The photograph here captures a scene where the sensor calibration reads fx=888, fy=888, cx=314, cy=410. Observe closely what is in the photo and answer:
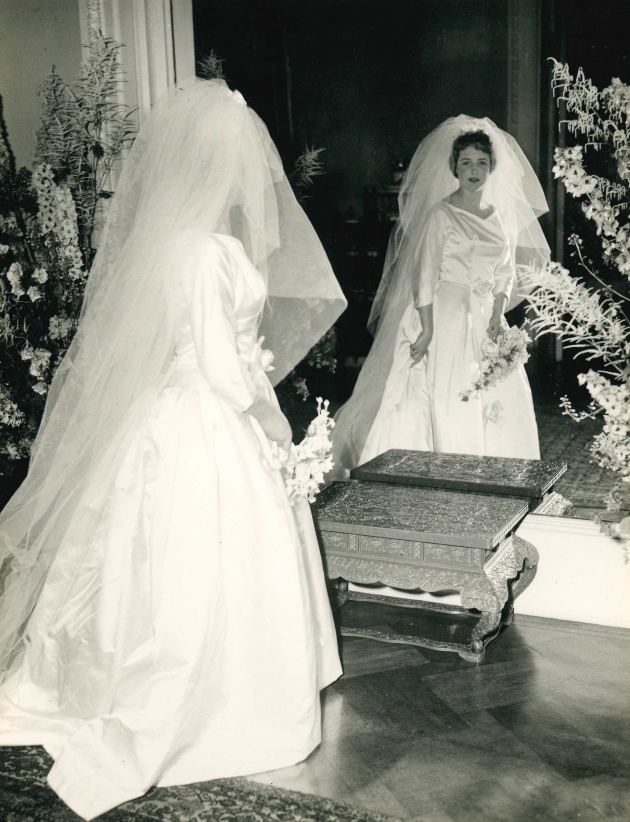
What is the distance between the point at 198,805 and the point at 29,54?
3462mm

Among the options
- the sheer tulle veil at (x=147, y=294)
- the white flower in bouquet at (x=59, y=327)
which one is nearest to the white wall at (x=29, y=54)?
the white flower in bouquet at (x=59, y=327)

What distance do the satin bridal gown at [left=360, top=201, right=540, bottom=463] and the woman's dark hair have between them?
200mm

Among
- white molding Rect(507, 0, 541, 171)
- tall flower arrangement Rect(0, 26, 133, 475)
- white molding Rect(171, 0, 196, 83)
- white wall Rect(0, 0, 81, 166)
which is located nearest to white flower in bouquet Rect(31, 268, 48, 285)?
tall flower arrangement Rect(0, 26, 133, 475)

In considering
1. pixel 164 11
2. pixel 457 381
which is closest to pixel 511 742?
pixel 457 381

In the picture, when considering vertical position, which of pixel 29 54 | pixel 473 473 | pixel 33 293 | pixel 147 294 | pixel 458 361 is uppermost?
pixel 29 54

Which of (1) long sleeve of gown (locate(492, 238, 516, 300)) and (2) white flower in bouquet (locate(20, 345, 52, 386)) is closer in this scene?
(1) long sleeve of gown (locate(492, 238, 516, 300))

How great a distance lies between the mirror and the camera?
346 centimetres

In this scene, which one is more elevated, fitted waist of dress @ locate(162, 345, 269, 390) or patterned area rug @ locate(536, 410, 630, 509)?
fitted waist of dress @ locate(162, 345, 269, 390)

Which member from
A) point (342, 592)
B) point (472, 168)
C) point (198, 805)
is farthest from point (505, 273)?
point (198, 805)

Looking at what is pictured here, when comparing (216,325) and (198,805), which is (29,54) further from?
(198,805)

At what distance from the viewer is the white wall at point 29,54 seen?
164 inches

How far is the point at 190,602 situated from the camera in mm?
2705

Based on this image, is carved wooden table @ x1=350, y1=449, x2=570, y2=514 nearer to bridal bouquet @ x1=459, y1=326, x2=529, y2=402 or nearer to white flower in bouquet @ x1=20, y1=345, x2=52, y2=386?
bridal bouquet @ x1=459, y1=326, x2=529, y2=402

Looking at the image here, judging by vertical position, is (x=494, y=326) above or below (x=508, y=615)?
above
